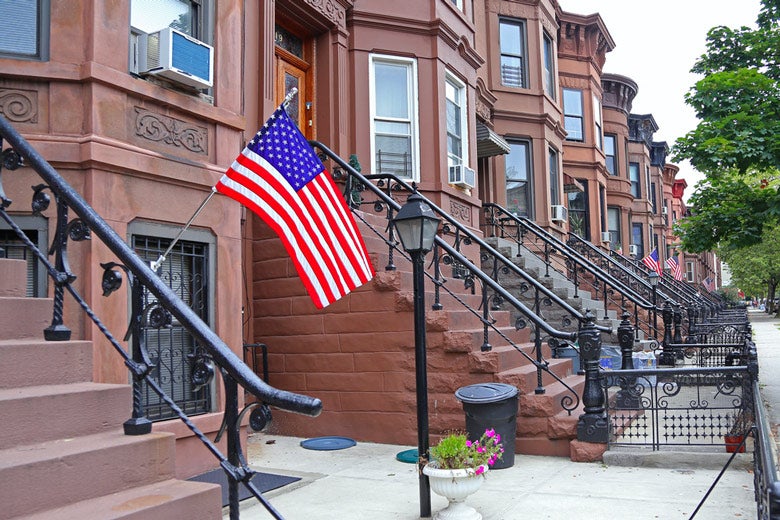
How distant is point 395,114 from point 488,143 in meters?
4.48

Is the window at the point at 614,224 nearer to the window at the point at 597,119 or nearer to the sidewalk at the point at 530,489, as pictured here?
the window at the point at 597,119

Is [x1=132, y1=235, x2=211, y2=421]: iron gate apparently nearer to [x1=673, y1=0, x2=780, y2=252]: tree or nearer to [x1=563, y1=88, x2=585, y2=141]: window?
[x1=673, y1=0, x2=780, y2=252]: tree

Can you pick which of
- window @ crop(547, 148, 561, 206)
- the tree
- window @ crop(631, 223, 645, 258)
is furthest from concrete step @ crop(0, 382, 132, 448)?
window @ crop(631, 223, 645, 258)

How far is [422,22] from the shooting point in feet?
39.2

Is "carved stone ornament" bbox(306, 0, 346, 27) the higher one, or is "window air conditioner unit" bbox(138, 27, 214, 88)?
"carved stone ornament" bbox(306, 0, 346, 27)

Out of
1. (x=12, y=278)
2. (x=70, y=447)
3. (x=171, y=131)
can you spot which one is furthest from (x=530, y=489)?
(x=171, y=131)

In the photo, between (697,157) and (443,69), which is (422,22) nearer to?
(443,69)

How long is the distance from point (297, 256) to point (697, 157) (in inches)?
Answer: 239

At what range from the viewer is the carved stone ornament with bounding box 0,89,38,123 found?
555 cm

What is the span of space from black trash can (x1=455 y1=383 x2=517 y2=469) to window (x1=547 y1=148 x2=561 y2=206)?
1287 centimetres

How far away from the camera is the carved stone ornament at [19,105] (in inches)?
219

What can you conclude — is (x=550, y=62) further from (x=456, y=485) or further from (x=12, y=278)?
(x=12, y=278)

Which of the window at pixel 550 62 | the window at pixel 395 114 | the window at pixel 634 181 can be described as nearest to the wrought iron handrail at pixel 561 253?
the window at pixel 395 114

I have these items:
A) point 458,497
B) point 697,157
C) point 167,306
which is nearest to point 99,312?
point 167,306
